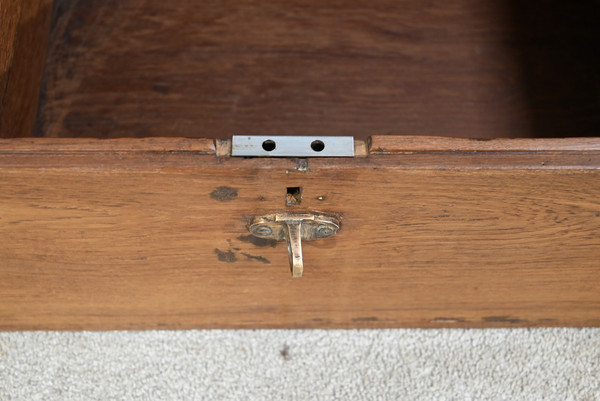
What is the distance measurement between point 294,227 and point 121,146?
0.61ft

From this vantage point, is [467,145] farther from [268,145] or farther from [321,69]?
[321,69]

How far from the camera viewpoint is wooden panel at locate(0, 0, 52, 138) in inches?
36.6

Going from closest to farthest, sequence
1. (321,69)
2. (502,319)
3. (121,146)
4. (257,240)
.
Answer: (121,146), (257,240), (502,319), (321,69)

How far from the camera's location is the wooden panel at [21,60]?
3.05 feet

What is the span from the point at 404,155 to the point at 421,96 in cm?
42

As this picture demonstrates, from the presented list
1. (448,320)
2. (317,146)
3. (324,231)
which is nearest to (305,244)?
(324,231)

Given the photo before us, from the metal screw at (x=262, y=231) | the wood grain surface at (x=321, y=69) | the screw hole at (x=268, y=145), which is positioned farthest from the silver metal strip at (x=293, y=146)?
the wood grain surface at (x=321, y=69)

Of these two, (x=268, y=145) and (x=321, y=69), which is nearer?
(x=268, y=145)

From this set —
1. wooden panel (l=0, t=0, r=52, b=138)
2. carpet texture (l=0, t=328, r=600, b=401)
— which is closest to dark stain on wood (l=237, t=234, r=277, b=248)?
carpet texture (l=0, t=328, r=600, b=401)

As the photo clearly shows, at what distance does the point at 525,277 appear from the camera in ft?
2.87

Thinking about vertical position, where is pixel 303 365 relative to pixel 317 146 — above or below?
below

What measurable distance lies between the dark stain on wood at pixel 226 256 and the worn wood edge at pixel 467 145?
0.24 metres

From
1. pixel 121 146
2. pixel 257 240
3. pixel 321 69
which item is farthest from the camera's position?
pixel 321 69

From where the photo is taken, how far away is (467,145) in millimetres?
672
